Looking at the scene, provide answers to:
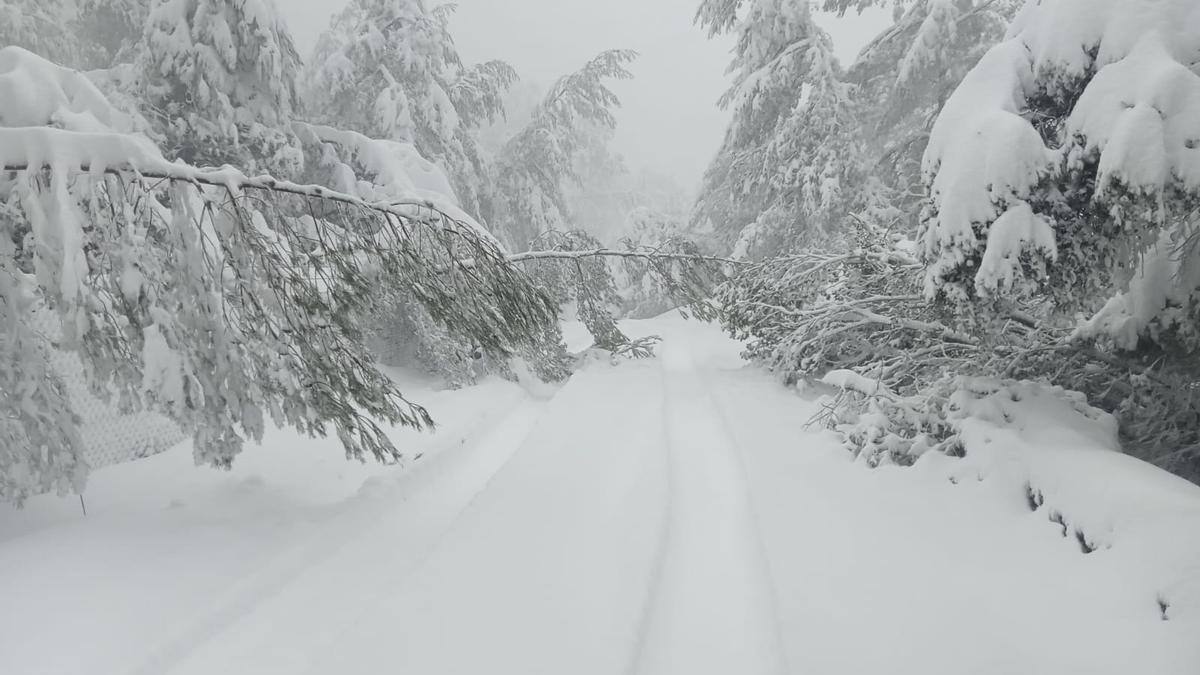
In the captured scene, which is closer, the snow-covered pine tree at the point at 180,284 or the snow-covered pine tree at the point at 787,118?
the snow-covered pine tree at the point at 180,284

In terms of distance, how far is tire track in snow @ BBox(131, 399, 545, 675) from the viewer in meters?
3.17

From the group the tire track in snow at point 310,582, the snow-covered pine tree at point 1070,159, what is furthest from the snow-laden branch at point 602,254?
the snow-covered pine tree at point 1070,159

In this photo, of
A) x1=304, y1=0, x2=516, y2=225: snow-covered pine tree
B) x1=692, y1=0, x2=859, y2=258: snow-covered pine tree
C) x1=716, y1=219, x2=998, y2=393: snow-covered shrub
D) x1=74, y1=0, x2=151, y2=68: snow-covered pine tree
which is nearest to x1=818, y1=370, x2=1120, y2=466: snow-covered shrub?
x1=716, y1=219, x2=998, y2=393: snow-covered shrub

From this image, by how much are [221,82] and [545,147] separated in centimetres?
966

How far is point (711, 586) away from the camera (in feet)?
10.9

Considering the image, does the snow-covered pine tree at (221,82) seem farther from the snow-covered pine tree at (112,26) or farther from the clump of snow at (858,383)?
the clump of snow at (858,383)

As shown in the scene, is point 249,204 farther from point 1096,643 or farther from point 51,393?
point 1096,643

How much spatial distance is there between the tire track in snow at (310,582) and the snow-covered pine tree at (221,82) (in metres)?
5.77

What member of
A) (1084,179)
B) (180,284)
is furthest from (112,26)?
(1084,179)

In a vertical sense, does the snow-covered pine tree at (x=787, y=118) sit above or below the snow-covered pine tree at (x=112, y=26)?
below

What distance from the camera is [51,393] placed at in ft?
12.2

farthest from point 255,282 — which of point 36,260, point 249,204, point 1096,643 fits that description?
point 1096,643

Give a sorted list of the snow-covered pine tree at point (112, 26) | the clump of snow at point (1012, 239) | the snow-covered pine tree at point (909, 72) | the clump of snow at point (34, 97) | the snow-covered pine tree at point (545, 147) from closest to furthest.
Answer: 1. the clump of snow at point (1012, 239)
2. the clump of snow at point (34, 97)
3. the snow-covered pine tree at point (112, 26)
4. the snow-covered pine tree at point (909, 72)
5. the snow-covered pine tree at point (545, 147)

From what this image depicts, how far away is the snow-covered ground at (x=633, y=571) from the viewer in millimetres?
2498
